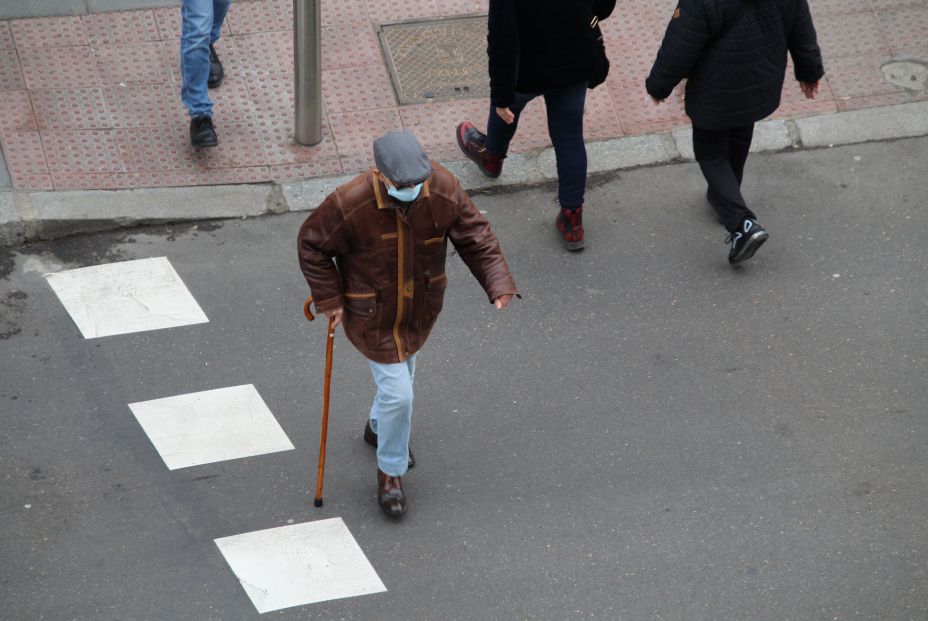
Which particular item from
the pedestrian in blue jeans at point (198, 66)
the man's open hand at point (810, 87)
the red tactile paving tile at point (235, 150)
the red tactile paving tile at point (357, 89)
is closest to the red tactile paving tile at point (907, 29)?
the man's open hand at point (810, 87)

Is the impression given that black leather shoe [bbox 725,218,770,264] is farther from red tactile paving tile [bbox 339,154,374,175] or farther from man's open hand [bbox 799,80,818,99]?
red tactile paving tile [bbox 339,154,374,175]

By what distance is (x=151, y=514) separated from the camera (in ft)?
17.1

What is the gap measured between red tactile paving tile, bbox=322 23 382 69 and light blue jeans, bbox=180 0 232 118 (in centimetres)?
103

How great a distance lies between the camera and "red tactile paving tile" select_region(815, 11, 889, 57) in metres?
8.28

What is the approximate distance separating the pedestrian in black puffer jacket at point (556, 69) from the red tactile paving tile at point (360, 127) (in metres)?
0.88

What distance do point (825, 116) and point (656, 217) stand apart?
1589 mm

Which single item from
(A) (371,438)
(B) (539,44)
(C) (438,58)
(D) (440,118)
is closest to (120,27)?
(C) (438,58)

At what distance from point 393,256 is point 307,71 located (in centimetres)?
275

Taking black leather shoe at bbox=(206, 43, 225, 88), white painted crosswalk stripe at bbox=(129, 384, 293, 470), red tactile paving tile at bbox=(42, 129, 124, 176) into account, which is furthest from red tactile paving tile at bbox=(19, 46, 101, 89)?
white painted crosswalk stripe at bbox=(129, 384, 293, 470)

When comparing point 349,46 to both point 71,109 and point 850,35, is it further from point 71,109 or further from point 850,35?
point 850,35

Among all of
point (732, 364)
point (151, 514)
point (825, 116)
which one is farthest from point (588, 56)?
point (151, 514)

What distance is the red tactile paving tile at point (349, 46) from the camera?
7941mm

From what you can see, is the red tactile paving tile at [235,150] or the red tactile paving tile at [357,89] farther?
the red tactile paving tile at [357,89]

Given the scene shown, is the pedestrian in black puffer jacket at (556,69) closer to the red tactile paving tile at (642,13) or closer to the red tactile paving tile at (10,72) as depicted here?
the red tactile paving tile at (642,13)
